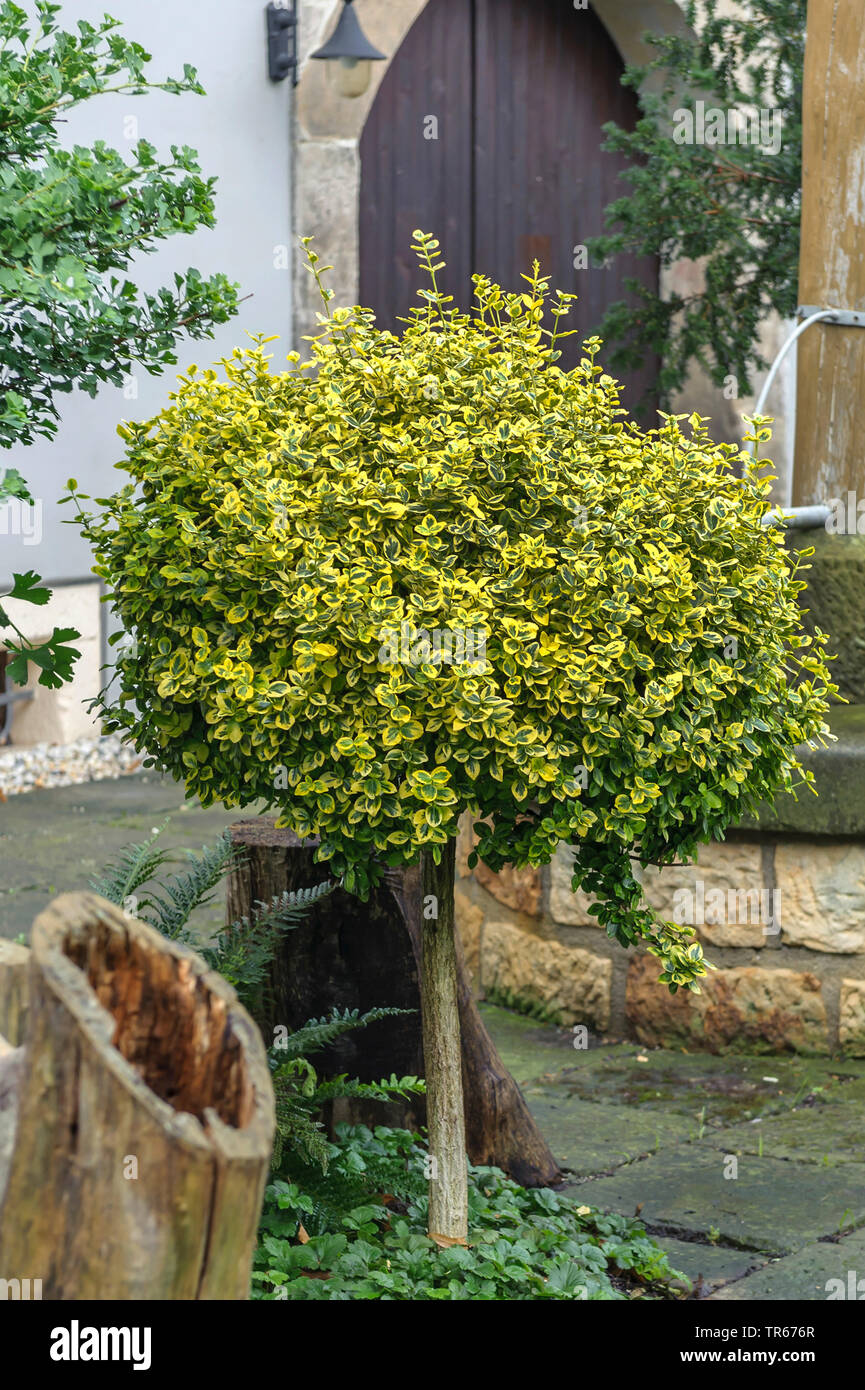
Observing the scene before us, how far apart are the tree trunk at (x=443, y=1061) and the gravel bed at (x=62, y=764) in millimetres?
4272

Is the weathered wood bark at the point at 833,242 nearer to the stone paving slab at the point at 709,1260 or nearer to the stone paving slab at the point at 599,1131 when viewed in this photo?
the stone paving slab at the point at 599,1131

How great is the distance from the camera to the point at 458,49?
318 inches

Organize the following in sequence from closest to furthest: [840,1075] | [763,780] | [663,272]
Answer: [763,780] < [840,1075] < [663,272]

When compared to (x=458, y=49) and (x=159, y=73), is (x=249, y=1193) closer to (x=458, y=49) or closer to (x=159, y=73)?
(x=159, y=73)

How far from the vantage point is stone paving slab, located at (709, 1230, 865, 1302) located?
281 centimetres

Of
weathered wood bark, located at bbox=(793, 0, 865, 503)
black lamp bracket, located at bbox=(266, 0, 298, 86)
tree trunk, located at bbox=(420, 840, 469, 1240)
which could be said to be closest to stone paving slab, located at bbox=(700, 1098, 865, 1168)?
tree trunk, located at bbox=(420, 840, 469, 1240)

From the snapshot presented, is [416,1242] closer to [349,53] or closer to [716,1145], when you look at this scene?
[716,1145]

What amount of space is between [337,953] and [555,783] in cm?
94

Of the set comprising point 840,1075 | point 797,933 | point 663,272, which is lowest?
point 840,1075

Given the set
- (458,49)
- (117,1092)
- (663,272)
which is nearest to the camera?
(117,1092)

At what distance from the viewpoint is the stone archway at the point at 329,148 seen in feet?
24.0

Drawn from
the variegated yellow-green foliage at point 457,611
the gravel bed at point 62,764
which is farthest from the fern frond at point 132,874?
the gravel bed at point 62,764

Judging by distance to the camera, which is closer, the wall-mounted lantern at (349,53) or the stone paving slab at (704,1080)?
the stone paving slab at (704,1080)
